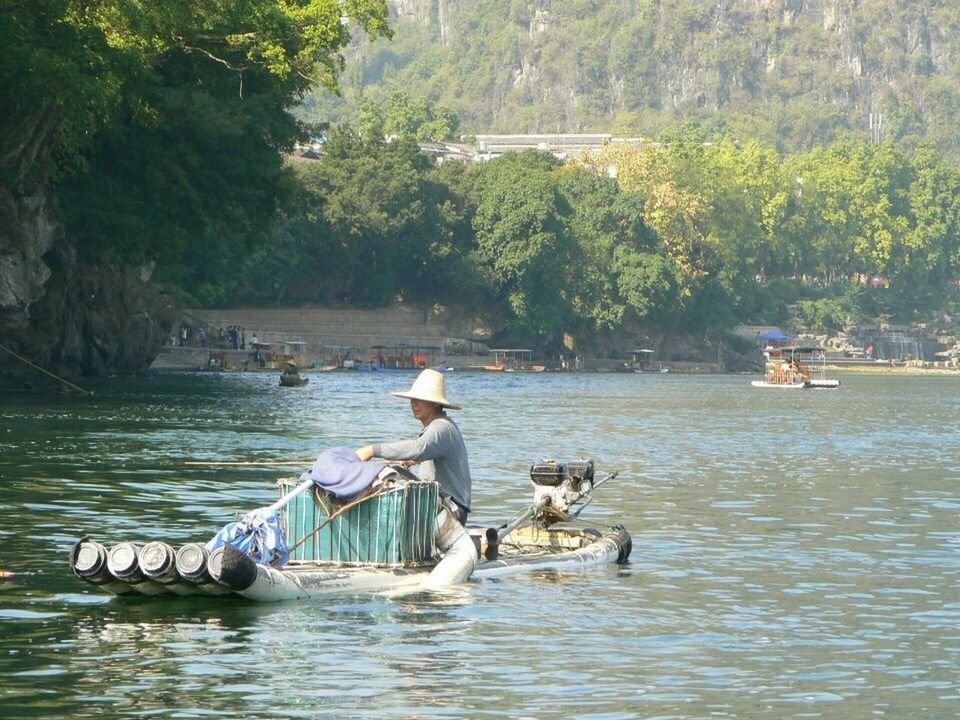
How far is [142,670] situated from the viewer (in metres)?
15.5

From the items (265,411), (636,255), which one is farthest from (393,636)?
(636,255)

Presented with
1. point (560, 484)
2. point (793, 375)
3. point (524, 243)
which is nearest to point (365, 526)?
point (560, 484)

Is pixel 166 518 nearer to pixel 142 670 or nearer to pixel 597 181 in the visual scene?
pixel 142 670

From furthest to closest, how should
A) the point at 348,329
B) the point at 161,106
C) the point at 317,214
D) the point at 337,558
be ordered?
the point at 348,329, the point at 317,214, the point at 161,106, the point at 337,558

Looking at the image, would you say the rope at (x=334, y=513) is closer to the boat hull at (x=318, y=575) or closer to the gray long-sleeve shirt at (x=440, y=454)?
the boat hull at (x=318, y=575)

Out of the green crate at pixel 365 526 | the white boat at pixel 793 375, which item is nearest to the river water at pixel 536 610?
the green crate at pixel 365 526

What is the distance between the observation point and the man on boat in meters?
19.4

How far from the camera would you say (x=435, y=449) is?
19609 millimetres

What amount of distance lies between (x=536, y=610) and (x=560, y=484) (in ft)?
13.2

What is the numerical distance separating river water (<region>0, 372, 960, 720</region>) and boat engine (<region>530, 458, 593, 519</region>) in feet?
3.38

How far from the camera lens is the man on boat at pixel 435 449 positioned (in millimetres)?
19391

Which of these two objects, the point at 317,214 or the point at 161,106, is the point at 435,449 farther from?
the point at 317,214

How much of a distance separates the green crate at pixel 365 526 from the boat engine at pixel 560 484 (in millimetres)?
3484

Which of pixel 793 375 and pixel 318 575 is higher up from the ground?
pixel 793 375
